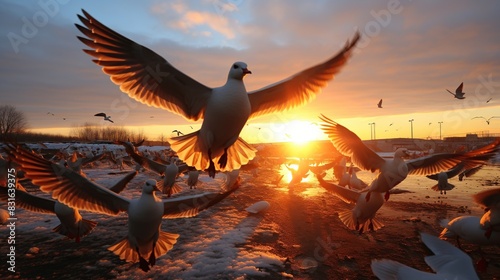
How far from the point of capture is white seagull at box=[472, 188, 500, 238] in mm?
5230

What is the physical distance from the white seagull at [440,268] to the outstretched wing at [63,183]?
3848mm

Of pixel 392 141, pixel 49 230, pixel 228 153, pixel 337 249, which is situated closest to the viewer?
pixel 228 153

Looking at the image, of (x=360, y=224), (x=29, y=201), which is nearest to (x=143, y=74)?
(x=29, y=201)

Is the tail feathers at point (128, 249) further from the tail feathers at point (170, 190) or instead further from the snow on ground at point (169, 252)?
the tail feathers at point (170, 190)

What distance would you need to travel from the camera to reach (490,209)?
17.9 feet

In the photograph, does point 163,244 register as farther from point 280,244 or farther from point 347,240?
point 347,240

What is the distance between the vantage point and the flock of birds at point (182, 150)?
443 cm

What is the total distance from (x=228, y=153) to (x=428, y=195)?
35.7ft

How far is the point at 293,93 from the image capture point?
622 cm

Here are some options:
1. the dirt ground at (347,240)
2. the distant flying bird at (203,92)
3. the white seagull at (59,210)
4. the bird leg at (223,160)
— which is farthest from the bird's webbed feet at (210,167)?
the white seagull at (59,210)

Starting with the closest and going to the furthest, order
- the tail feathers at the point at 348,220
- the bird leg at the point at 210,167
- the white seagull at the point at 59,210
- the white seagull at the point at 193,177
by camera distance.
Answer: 1. the bird leg at the point at 210,167
2. the white seagull at the point at 59,210
3. the tail feathers at the point at 348,220
4. the white seagull at the point at 193,177

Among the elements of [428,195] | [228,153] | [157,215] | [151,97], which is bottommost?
[428,195]

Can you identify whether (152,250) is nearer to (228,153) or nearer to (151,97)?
(228,153)

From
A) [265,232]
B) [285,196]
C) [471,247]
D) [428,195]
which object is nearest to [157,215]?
[265,232]
